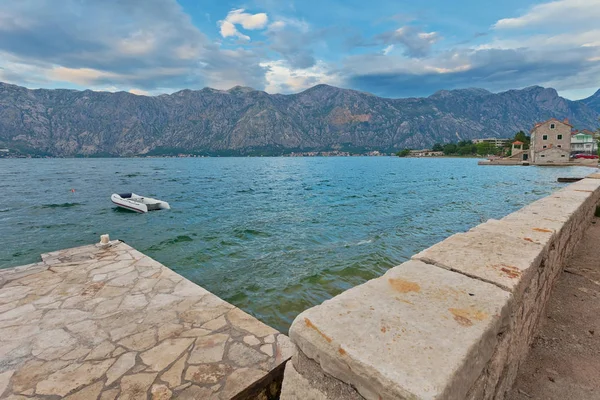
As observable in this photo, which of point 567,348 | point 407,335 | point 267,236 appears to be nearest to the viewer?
point 407,335

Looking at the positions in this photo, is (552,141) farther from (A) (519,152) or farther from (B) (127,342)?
(B) (127,342)

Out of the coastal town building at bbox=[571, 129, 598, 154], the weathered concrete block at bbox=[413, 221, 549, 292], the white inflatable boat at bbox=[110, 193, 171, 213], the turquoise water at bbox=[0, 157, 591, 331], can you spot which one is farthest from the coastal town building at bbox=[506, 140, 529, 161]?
the weathered concrete block at bbox=[413, 221, 549, 292]

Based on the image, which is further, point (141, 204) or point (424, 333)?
point (141, 204)

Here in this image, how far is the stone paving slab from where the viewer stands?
143 inches

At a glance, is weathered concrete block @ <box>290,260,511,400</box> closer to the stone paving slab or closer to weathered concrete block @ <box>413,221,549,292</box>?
weathered concrete block @ <box>413,221,549,292</box>

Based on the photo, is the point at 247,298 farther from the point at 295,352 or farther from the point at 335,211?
the point at 335,211

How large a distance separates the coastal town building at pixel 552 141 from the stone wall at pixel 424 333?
3665 inches

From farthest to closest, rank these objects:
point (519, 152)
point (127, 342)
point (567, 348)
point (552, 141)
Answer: point (519, 152) → point (552, 141) → point (127, 342) → point (567, 348)

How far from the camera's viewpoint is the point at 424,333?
168 centimetres

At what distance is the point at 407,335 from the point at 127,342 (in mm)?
4752

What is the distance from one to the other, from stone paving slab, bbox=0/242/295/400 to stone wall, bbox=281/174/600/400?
2.45 metres

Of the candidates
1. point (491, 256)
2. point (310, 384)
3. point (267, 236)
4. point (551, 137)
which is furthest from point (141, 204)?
point (551, 137)

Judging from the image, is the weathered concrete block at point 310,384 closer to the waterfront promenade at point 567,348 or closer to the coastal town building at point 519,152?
the waterfront promenade at point 567,348

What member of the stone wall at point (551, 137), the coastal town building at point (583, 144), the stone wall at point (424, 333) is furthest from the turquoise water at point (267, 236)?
the coastal town building at point (583, 144)
